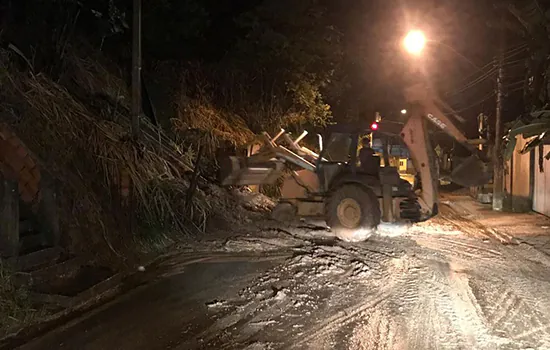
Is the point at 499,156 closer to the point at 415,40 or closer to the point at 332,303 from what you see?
the point at 415,40

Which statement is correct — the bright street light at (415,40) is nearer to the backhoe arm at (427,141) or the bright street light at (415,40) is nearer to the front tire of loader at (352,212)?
the backhoe arm at (427,141)

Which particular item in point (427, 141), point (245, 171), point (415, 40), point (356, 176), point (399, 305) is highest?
point (415, 40)

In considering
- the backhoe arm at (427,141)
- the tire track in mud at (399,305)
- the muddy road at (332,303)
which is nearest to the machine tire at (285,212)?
the muddy road at (332,303)

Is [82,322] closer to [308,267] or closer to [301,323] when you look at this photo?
[301,323]

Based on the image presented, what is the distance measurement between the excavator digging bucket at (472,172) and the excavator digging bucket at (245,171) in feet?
14.7

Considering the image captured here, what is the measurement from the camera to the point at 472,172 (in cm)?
1314

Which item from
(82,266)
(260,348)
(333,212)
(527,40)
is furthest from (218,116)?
(260,348)

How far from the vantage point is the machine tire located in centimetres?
1350

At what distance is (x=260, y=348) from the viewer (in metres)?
5.54

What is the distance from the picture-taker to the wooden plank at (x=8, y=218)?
7.19 meters

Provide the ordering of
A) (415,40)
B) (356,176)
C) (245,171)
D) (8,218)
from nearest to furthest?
(8,218) < (356,176) < (245,171) < (415,40)

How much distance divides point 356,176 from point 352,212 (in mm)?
863

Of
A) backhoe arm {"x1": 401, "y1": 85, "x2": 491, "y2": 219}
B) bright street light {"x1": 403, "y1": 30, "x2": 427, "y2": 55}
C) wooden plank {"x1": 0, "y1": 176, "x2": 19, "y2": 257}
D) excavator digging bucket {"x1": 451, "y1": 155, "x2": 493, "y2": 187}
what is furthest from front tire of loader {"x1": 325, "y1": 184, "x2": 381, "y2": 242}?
wooden plank {"x1": 0, "y1": 176, "x2": 19, "y2": 257}

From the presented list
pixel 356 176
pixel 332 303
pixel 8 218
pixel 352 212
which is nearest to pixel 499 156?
pixel 356 176
